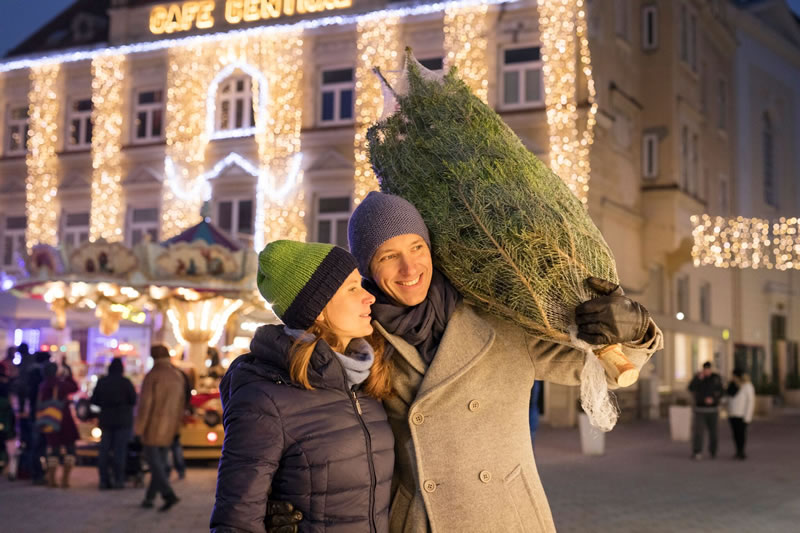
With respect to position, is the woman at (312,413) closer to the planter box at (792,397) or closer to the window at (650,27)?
the window at (650,27)

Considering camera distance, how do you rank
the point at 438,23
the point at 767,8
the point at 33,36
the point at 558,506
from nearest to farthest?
the point at 558,506 < the point at 438,23 < the point at 33,36 < the point at 767,8

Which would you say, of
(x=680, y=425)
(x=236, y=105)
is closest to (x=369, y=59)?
(x=236, y=105)

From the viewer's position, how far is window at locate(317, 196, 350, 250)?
938 inches

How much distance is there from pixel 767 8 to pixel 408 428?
3739 cm

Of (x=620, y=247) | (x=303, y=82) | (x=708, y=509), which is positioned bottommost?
(x=708, y=509)

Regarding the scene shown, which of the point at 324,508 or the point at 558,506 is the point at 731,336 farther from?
the point at 324,508

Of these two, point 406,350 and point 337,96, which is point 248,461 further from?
point 337,96

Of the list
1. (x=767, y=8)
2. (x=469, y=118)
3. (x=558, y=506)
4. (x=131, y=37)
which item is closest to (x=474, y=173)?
(x=469, y=118)

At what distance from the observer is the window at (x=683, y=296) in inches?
1103

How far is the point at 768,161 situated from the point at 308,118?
19.4 meters

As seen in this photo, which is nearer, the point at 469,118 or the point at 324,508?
the point at 324,508

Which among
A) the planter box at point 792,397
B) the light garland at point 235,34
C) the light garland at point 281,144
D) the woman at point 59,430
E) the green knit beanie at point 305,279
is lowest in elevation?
the planter box at point 792,397

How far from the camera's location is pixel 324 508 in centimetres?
292

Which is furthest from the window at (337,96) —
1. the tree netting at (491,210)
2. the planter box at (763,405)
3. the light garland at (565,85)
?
the tree netting at (491,210)
